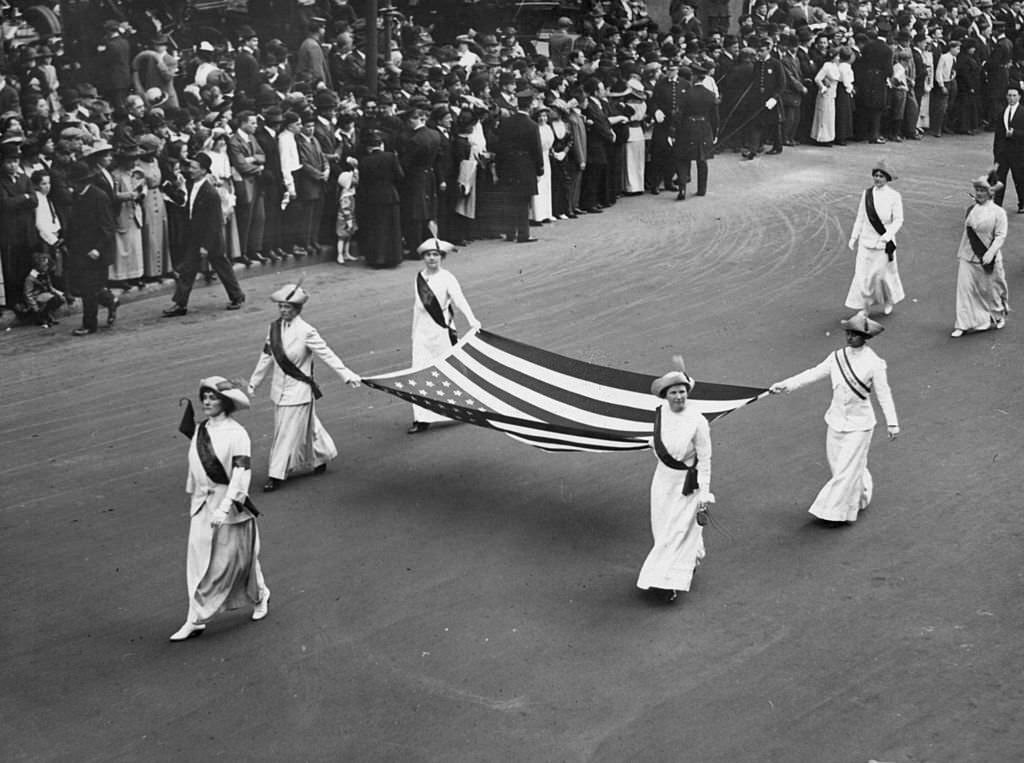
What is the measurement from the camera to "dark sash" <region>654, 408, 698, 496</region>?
32.9 ft

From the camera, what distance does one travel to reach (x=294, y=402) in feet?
40.4

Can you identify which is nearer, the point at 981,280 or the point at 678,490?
the point at 678,490

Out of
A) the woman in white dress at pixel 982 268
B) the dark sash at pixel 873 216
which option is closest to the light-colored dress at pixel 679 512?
the woman in white dress at pixel 982 268

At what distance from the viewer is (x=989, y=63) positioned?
32.4 meters

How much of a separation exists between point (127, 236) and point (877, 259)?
9.15 meters

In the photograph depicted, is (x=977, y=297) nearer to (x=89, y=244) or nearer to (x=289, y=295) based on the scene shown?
(x=289, y=295)

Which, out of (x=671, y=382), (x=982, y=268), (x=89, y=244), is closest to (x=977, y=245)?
(x=982, y=268)

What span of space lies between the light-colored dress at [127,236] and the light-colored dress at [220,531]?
8745mm

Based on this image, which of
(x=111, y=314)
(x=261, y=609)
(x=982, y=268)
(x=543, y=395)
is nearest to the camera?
(x=261, y=609)

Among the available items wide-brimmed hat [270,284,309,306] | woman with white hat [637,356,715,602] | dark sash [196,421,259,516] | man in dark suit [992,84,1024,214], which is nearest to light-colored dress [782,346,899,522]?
woman with white hat [637,356,715,602]

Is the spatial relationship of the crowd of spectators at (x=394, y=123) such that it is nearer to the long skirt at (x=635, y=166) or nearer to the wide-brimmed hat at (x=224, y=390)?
the long skirt at (x=635, y=166)

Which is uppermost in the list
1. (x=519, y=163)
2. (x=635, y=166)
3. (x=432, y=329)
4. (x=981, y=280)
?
(x=519, y=163)

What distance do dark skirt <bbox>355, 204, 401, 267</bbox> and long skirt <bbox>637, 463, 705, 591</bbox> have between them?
10.9 metres

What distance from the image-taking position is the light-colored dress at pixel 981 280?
1652 cm
